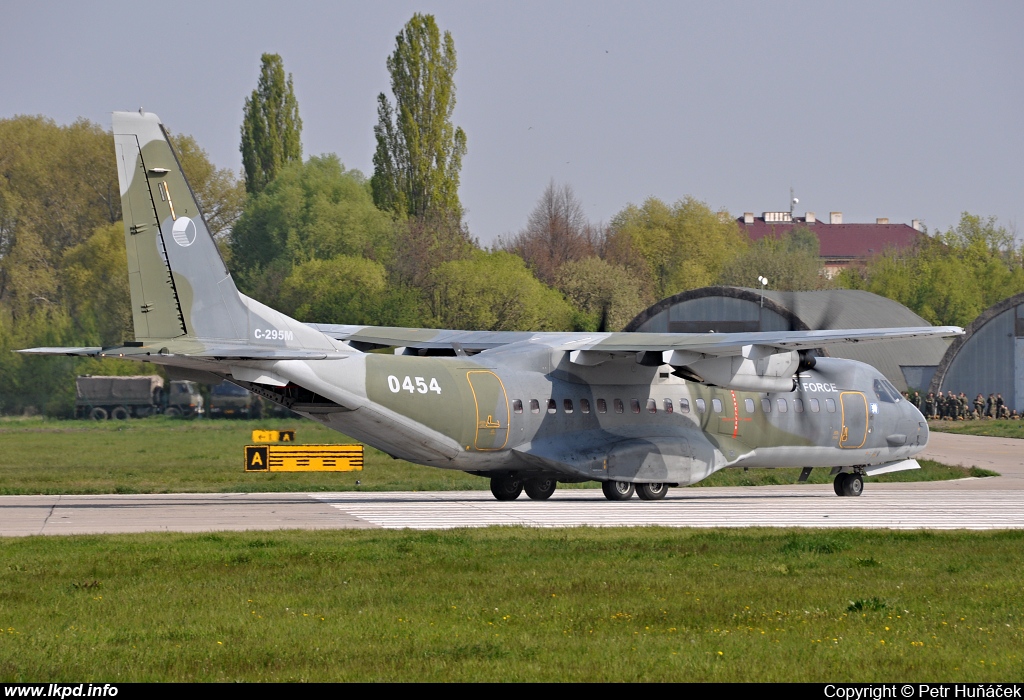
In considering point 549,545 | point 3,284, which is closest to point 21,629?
point 549,545

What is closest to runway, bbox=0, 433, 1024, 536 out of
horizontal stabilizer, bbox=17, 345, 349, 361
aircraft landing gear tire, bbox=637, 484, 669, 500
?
aircraft landing gear tire, bbox=637, 484, 669, 500

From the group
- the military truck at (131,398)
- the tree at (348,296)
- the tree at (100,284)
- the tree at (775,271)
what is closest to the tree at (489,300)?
the tree at (348,296)

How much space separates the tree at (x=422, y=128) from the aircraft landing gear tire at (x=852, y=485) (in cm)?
4751

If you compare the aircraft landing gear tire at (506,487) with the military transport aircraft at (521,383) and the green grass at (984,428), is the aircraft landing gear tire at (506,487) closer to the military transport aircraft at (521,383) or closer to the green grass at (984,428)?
the military transport aircraft at (521,383)

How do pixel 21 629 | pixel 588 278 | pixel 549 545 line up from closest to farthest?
1. pixel 21 629
2. pixel 549 545
3. pixel 588 278

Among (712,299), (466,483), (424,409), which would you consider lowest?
(466,483)

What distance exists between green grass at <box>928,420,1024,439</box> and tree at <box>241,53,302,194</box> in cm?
5112

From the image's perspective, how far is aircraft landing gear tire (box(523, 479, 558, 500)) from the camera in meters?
27.4

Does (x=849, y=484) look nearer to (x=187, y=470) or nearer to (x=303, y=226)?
(x=187, y=470)

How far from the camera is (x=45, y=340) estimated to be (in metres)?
63.0

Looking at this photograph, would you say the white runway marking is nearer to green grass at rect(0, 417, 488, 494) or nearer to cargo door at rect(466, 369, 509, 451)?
cargo door at rect(466, 369, 509, 451)

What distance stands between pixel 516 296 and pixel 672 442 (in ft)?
112

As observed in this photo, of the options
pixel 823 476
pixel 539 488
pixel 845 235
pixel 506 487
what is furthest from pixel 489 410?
pixel 845 235
